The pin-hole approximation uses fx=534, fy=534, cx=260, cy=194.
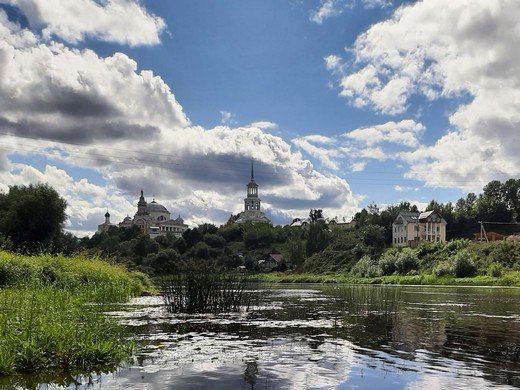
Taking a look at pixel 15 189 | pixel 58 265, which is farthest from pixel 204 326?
pixel 15 189

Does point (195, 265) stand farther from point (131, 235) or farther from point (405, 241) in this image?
point (131, 235)

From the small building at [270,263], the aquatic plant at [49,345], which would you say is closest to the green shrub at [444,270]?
the small building at [270,263]

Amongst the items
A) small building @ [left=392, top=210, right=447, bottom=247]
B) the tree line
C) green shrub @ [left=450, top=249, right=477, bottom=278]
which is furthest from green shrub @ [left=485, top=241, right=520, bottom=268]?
small building @ [left=392, top=210, right=447, bottom=247]

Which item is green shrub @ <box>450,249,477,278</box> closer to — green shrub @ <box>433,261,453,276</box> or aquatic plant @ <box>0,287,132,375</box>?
green shrub @ <box>433,261,453,276</box>

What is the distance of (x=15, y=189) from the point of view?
76.2 m

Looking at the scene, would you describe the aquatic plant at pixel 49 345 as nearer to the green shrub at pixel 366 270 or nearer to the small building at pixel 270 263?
the green shrub at pixel 366 270

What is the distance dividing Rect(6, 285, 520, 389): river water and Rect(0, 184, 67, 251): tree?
1827 inches

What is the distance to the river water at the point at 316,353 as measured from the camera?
1059cm

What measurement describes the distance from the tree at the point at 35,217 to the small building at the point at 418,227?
96.3 meters

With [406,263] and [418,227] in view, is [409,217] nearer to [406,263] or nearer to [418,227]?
[418,227]

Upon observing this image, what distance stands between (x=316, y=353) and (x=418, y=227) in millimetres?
135377

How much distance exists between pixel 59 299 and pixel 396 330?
38.4 feet

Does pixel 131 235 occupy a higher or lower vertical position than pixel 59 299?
higher

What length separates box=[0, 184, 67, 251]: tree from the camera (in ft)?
207
